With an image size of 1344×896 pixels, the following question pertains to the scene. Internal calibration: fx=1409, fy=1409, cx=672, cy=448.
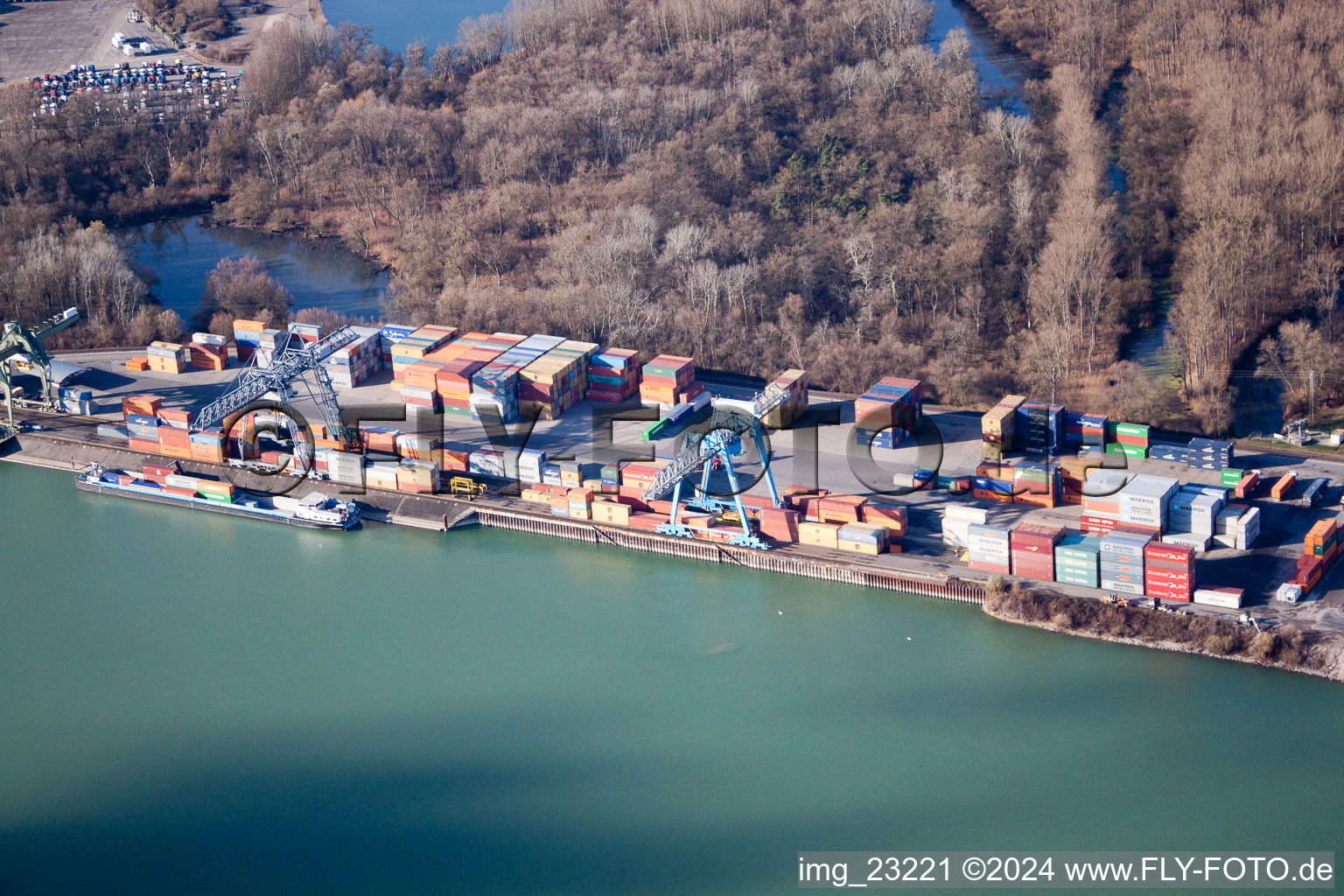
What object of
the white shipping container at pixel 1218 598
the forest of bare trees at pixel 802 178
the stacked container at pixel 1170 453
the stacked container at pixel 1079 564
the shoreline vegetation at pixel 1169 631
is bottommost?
the shoreline vegetation at pixel 1169 631

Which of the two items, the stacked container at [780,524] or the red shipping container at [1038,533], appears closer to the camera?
the red shipping container at [1038,533]

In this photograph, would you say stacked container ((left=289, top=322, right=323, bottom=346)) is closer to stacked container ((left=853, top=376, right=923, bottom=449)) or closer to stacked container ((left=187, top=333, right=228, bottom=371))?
stacked container ((left=187, top=333, right=228, bottom=371))

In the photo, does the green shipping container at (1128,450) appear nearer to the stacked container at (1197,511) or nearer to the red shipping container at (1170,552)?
the stacked container at (1197,511)

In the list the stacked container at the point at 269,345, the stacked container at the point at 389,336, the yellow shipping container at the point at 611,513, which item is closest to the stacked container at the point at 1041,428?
the yellow shipping container at the point at 611,513

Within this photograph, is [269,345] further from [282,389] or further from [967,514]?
[967,514]

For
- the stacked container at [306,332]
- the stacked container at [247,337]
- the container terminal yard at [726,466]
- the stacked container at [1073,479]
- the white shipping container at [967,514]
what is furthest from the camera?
the stacked container at [247,337]

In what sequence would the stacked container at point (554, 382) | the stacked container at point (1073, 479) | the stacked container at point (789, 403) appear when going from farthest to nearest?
1. the stacked container at point (554, 382)
2. the stacked container at point (789, 403)
3. the stacked container at point (1073, 479)
